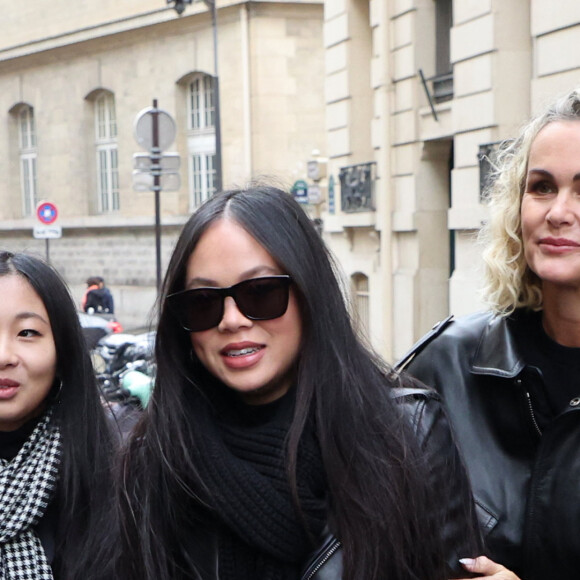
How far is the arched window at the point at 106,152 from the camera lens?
27.7 metres

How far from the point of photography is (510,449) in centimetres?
258

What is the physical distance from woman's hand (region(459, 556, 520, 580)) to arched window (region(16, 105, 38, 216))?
97.7 ft

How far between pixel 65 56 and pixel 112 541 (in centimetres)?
2743

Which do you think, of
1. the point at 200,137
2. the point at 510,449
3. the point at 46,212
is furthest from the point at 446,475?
the point at 200,137

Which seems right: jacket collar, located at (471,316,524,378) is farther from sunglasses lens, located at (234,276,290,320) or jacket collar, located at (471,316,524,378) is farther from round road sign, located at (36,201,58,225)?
round road sign, located at (36,201,58,225)

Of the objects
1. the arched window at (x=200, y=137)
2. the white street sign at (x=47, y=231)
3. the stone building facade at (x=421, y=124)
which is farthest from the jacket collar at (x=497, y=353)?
the arched window at (x=200, y=137)

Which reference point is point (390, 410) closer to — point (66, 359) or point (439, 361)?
point (439, 361)

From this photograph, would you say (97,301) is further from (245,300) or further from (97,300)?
(245,300)

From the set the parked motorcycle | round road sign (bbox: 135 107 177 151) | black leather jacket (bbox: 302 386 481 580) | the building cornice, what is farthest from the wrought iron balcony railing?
black leather jacket (bbox: 302 386 481 580)

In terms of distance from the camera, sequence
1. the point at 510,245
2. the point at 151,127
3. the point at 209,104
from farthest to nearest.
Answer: the point at 209,104
the point at 151,127
the point at 510,245

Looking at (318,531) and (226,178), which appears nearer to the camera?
(318,531)

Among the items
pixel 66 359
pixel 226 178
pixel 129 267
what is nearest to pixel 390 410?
pixel 66 359

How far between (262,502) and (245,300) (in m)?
0.41

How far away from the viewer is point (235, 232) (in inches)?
83.6
